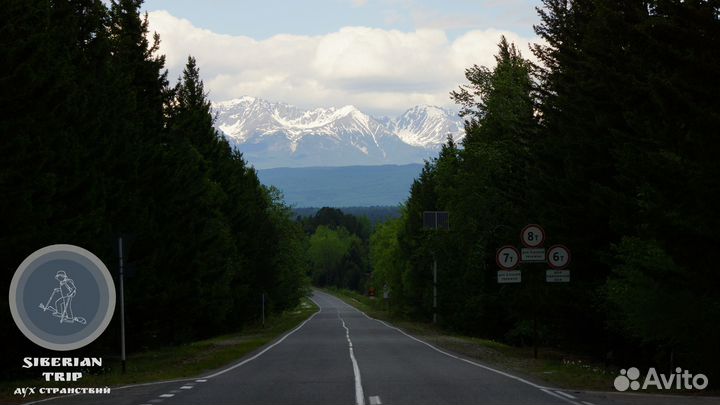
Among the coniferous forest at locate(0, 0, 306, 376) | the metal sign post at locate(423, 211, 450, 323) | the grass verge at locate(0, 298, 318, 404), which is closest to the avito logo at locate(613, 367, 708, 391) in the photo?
the grass verge at locate(0, 298, 318, 404)

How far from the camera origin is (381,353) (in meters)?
33.9

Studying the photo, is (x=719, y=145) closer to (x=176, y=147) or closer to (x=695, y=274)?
(x=695, y=274)

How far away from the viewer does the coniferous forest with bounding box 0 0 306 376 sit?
2392 centimetres

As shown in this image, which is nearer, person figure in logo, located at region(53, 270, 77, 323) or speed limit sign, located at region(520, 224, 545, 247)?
person figure in logo, located at region(53, 270, 77, 323)

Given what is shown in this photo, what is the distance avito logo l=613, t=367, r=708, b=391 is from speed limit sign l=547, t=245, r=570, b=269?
5192 millimetres

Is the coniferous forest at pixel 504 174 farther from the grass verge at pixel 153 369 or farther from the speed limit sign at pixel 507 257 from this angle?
the speed limit sign at pixel 507 257

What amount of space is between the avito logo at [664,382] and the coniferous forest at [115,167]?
1179 centimetres

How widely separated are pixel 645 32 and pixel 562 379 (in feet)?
27.3

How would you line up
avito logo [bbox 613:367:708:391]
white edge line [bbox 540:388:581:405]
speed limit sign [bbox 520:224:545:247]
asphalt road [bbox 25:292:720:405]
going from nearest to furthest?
white edge line [bbox 540:388:581:405] < asphalt road [bbox 25:292:720:405] < avito logo [bbox 613:367:708:391] < speed limit sign [bbox 520:224:545:247]

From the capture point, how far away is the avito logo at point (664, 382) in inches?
849

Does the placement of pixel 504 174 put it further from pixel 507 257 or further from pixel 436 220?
pixel 436 220

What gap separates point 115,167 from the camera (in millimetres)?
36531

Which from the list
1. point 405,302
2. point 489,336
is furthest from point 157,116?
point 405,302

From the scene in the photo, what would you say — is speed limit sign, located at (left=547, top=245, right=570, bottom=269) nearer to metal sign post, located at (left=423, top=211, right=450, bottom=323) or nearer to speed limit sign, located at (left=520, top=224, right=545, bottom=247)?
speed limit sign, located at (left=520, top=224, right=545, bottom=247)
